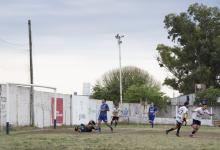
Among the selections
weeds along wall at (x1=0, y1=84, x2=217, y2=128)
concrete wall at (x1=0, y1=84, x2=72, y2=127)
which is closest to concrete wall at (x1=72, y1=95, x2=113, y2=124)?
weeds along wall at (x1=0, y1=84, x2=217, y2=128)

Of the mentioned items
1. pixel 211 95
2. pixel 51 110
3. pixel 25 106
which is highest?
pixel 211 95

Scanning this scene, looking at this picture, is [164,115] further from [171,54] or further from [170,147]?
[170,147]

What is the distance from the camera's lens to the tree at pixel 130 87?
71.8 metres

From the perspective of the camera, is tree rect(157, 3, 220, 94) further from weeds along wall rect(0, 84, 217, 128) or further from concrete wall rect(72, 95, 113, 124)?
concrete wall rect(72, 95, 113, 124)

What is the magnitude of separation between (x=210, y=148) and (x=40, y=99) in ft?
73.0

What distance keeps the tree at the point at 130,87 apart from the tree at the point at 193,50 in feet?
12.7

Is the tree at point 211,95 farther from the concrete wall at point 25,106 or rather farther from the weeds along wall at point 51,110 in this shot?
the concrete wall at point 25,106

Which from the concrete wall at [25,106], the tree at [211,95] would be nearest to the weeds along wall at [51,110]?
the concrete wall at [25,106]

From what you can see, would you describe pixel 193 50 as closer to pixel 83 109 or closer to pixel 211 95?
pixel 211 95

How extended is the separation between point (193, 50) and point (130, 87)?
9.52 m

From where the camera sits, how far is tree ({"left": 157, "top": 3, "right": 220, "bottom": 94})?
73000 mm

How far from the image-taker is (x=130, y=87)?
74.7m

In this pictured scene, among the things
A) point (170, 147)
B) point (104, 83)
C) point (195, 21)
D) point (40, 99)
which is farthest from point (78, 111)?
point (104, 83)

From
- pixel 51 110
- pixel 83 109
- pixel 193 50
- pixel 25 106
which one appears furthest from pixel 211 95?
pixel 25 106
